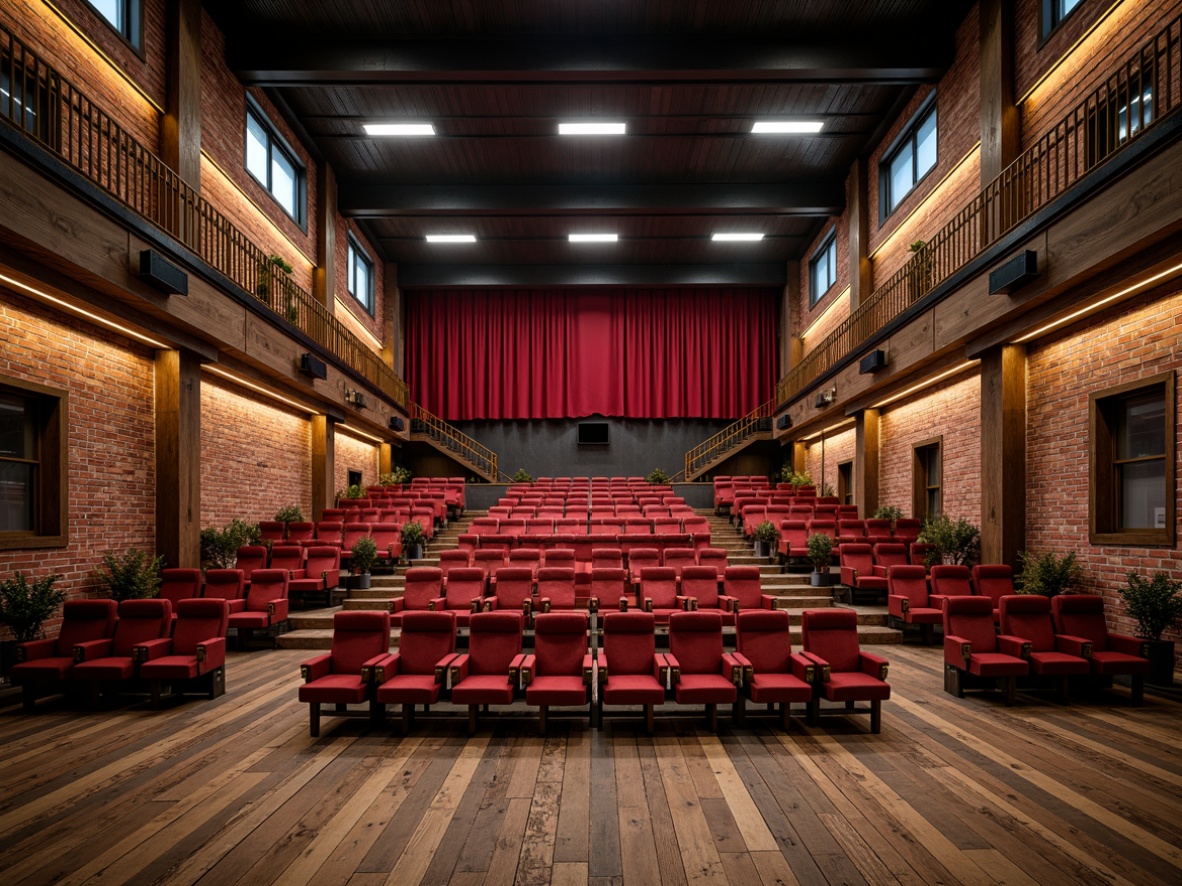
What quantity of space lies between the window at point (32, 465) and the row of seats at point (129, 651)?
1117mm

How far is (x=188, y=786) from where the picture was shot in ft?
12.5

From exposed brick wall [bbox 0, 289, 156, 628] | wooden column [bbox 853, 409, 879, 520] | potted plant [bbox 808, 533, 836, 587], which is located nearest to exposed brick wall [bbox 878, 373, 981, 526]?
wooden column [bbox 853, 409, 879, 520]

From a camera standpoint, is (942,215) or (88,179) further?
(942,215)

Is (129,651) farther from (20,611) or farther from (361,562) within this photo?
(361,562)

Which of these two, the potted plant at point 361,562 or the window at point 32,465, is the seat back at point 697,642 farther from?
the window at point 32,465

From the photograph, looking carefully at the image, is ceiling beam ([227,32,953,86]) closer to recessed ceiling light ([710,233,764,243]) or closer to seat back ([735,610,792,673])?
recessed ceiling light ([710,233,764,243])

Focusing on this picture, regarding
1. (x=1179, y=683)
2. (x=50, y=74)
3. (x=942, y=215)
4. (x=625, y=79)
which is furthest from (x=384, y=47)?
(x=1179, y=683)

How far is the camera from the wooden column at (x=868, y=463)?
12109 mm

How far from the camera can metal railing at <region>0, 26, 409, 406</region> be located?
568 centimetres

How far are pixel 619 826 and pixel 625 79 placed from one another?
32.9 ft

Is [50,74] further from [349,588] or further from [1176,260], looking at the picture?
[1176,260]

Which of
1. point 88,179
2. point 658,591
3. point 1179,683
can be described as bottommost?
point 1179,683

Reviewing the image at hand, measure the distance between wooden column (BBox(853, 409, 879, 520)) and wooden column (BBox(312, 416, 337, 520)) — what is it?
31.6ft

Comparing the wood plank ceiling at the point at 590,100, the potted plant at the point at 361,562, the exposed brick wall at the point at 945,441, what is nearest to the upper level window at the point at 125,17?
the wood plank ceiling at the point at 590,100
